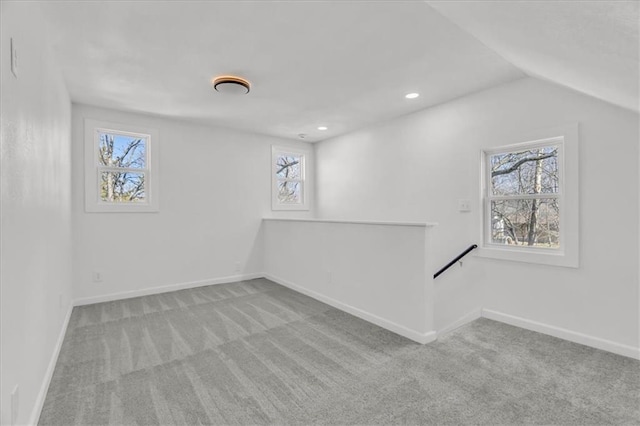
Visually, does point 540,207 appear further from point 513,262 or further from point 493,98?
point 493,98

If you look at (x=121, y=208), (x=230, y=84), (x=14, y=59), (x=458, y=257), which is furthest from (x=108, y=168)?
(x=458, y=257)

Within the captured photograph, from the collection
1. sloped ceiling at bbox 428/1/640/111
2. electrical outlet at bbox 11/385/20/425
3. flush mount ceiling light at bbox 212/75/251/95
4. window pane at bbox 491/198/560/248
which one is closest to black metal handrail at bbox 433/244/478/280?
window pane at bbox 491/198/560/248

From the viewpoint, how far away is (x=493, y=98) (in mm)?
3240

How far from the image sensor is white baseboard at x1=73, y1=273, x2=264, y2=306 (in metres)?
3.82

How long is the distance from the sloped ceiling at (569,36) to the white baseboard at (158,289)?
4432mm

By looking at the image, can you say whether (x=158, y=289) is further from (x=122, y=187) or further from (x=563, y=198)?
(x=563, y=198)

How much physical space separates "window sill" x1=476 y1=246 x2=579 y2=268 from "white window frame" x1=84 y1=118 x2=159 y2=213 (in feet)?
14.2

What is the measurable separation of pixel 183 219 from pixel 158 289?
1.05 metres

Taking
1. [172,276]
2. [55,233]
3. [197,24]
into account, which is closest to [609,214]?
[197,24]

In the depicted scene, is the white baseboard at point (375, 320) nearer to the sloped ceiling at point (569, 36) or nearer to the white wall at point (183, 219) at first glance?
the white wall at point (183, 219)

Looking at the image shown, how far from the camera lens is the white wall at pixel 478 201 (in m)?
2.47

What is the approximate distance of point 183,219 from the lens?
452 cm

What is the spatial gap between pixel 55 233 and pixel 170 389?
167cm

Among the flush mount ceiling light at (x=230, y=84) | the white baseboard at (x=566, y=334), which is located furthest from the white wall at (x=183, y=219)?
the white baseboard at (x=566, y=334)
